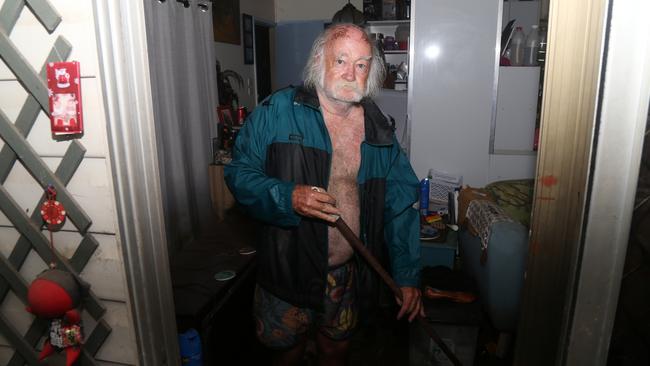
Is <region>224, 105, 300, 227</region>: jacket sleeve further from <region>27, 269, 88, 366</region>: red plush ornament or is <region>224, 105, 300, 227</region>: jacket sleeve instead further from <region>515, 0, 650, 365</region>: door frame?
<region>515, 0, 650, 365</region>: door frame

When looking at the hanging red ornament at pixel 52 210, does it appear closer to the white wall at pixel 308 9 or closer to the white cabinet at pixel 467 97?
the white cabinet at pixel 467 97

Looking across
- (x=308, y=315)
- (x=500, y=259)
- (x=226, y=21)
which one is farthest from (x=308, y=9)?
(x=308, y=315)

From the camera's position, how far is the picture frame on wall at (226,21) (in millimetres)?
3923

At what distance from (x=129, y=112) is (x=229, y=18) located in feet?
12.1

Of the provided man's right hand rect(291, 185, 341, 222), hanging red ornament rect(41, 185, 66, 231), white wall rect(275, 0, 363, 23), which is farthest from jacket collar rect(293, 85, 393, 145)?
white wall rect(275, 0, 363, 23)

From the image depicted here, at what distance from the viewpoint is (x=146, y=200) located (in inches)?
36.3

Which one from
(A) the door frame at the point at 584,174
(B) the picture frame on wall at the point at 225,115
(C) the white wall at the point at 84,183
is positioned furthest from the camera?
(B) the picture frame on wall at the point at 225,115

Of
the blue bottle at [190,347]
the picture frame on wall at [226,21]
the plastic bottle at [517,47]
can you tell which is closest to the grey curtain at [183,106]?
the picture frame on wall at [226,21]

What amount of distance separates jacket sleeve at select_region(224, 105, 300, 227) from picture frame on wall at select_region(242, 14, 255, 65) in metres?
3.41

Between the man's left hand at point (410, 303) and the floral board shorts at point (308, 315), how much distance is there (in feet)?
0.74

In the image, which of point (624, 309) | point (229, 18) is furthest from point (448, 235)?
point (229, 18)

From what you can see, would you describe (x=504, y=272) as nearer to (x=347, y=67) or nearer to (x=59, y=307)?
(x=347, y=67)

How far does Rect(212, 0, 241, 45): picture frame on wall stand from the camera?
154 inches

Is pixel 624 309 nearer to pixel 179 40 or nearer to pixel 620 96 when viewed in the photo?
pixel 620 96
